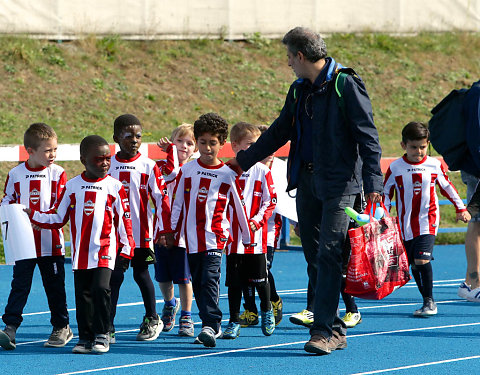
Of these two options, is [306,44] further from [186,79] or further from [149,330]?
[186,79]

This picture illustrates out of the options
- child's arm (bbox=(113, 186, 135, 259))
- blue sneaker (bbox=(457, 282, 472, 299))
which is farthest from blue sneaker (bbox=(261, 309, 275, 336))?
blue sneaker (bbox=(457, 282, 472, 299))

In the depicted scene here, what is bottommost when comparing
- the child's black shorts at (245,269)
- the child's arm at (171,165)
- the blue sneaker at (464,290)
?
the blue sneaker at (464,290)

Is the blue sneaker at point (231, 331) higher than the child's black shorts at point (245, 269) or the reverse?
the reverse

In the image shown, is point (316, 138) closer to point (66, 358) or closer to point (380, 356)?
point (380, 356)

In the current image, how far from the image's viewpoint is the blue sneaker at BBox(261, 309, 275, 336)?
7508mm

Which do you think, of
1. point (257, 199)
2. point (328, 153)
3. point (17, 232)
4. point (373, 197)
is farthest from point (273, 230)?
point (17, 232)

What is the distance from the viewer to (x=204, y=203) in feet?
23.4

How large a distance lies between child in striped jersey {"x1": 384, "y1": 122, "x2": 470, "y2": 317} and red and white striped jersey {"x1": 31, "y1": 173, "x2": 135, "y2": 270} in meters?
2.94

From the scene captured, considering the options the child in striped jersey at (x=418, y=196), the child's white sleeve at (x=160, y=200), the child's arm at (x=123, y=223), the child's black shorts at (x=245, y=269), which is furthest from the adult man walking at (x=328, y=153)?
the child in striped jersey at (x=418, y=196)

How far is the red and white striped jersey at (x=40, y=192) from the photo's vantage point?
7.12m

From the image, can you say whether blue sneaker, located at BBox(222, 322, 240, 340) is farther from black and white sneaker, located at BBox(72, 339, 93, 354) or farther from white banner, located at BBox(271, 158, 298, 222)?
white banner, located at BBox(271, 158, 298, 222)

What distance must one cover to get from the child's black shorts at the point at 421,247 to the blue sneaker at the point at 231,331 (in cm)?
→ 211

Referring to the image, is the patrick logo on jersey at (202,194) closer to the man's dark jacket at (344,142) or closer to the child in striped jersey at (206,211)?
the child in striped jersey at (206,211)

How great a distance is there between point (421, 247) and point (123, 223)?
3.14 meters
